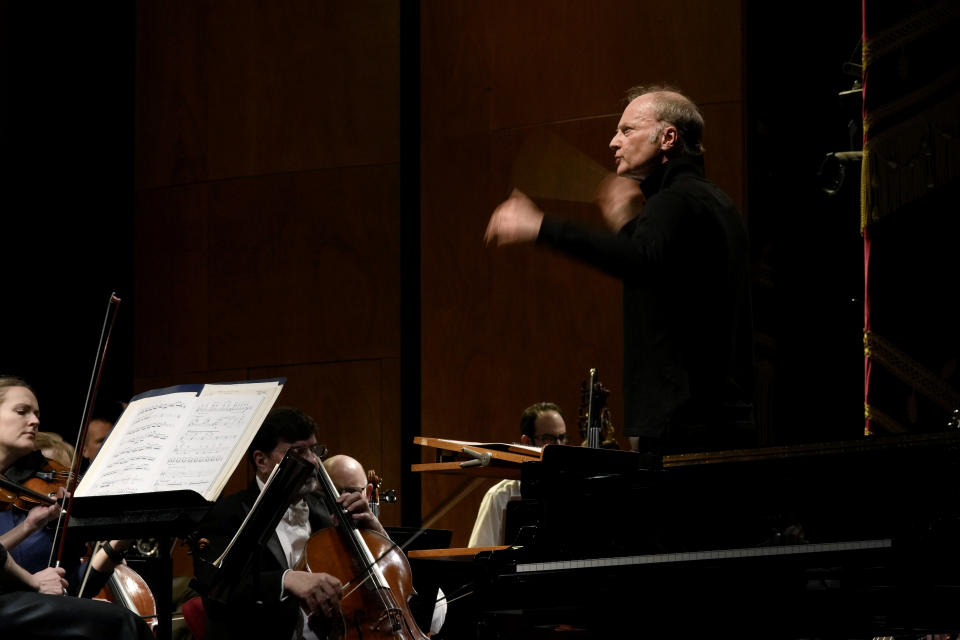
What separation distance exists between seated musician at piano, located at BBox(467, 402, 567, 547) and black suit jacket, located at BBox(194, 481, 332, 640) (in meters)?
1.55

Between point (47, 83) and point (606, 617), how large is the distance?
5.07 m

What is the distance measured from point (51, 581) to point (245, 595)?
0.49m

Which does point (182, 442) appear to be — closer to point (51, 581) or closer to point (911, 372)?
point (51, 581)

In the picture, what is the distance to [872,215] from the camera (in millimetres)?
4590

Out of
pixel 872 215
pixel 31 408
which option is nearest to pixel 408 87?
pixel 872 215

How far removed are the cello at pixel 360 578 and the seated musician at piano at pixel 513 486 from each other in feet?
4.81

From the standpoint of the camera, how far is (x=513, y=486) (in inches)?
200

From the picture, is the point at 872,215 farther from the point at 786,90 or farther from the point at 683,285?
the point at 683,285

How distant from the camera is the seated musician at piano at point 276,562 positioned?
10.7 ft

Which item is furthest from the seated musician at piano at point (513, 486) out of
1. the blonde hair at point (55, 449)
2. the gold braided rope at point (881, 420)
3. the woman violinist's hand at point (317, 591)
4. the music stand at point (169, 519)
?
the music stand at point (169, 519)

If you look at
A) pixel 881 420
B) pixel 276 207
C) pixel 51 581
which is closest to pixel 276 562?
pixel 51 581

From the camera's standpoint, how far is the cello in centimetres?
329

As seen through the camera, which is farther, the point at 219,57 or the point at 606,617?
the point at 219,57

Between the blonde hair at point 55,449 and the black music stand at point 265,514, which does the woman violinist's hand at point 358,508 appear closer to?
the black music stand at point 265,514
